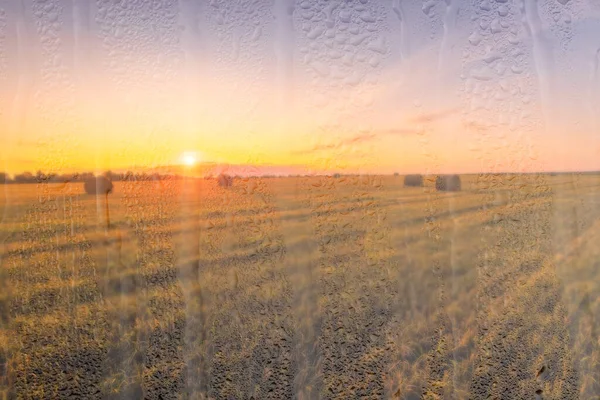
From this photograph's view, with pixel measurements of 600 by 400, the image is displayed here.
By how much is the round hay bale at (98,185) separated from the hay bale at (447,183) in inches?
63.6

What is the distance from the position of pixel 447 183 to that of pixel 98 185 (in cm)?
173

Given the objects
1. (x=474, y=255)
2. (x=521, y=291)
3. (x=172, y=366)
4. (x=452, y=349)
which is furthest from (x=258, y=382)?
(x=521, y=291)

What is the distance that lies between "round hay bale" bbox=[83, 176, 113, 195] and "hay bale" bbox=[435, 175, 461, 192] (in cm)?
162

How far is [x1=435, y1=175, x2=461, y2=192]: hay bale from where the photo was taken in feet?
9.55

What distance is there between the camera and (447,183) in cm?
294

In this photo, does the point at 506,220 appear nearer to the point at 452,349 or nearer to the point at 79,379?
the point at 452,349

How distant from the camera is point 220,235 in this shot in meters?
2.78

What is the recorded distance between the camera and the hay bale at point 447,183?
2.91m

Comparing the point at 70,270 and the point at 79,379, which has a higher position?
the point at 70,270

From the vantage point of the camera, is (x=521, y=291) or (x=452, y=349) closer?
(x=452, y=349)

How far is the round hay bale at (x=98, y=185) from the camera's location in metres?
2.83

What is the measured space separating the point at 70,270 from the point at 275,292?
1.01 metres

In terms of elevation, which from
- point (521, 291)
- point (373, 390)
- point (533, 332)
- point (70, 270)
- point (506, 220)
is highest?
point (506, 220)

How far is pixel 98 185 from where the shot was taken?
2854mm
